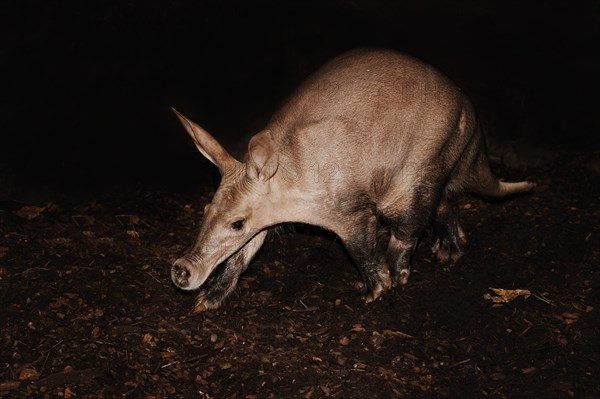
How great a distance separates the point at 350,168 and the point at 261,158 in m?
0.81

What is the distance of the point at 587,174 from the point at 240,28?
13.6 ft

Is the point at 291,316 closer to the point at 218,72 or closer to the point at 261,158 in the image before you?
the point at 261,158

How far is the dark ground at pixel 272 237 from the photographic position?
5379 mm

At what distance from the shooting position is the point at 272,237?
6691 mm

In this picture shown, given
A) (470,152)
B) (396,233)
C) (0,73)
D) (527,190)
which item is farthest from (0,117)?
(527,190)

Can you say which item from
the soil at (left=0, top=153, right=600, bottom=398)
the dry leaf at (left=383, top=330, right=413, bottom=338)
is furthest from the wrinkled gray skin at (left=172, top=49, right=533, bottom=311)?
the dry leaf at (left=383, top=330, right=413, bottom=338)

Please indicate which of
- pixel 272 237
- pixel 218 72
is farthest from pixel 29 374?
pixel 218 72

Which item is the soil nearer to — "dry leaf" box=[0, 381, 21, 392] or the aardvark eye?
"dry leaf" box=[0, 381, 21, 392]

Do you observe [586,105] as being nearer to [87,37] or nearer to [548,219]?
[548,219]

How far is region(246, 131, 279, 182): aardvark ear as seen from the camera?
17.8ft

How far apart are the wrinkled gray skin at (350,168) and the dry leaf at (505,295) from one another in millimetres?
745

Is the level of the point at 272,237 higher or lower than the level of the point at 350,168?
lower

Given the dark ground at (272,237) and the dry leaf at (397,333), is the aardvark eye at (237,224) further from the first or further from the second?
the dry leaf at (397,333)

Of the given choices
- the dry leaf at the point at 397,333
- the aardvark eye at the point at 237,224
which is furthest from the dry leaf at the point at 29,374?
the dry leaf at the point at 397,333
